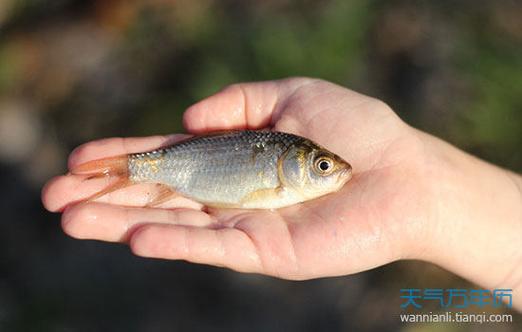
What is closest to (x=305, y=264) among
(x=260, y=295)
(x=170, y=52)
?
(x=260, y=295)

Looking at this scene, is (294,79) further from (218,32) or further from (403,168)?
(218,32)

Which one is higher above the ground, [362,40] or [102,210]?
[362,40]

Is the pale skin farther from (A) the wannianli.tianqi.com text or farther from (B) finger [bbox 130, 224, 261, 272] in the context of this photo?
(A) the wannianli.tianqi.com text

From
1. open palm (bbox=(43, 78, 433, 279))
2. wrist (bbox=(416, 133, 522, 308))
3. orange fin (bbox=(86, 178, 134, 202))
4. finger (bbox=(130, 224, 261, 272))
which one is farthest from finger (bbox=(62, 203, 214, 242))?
wrist (bbox=(416, 133, 522, 308))

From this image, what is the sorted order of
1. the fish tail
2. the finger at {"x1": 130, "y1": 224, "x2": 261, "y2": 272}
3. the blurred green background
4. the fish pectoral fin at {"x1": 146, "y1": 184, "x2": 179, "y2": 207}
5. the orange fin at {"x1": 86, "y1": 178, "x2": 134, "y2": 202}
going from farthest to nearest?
the blurred green background → the fish pectoral fin at {"x1": 146, "y1": 184, "x2": 179, "y2": 207} → the fish tail → the orange fin at {"x1": 86, "y1": 178, "x2": 134, "y2": 202} → the finger at {"x1": 130, "y1": 224, "x2": 261, "y2": 272}

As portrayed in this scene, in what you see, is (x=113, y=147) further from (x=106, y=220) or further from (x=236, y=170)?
(x=236, y=170)

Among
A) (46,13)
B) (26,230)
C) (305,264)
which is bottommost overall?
(26,230)

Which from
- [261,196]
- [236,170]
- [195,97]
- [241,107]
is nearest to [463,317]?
[261,196]
